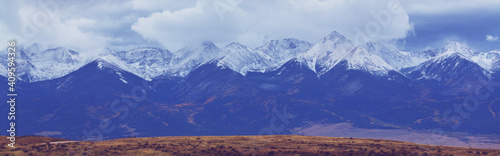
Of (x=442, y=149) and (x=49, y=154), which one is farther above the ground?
(x=49, y=154)

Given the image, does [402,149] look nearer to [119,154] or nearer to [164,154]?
[164,154]

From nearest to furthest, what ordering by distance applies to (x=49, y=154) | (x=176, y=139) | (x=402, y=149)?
(x=49, y=154)
(x=402, y=149)
(x=176, y=139)

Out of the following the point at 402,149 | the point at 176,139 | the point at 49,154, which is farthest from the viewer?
the point at 176,139

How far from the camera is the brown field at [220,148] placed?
149625mm

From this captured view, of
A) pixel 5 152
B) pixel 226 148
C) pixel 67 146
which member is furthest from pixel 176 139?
pixel 5 152

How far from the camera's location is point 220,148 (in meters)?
158

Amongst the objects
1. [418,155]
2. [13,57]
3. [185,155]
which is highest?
[13,57]

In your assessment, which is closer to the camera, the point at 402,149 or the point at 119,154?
the point at 119,154

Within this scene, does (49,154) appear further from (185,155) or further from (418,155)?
(418,155)

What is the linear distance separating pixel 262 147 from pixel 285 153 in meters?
9.89

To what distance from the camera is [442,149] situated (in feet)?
530

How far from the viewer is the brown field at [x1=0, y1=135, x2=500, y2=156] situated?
491ft

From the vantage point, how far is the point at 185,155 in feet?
494

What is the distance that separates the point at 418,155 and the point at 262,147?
38648 millimetres
